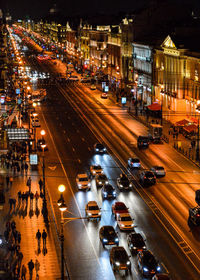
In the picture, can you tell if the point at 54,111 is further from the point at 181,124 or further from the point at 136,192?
the point at 136,192

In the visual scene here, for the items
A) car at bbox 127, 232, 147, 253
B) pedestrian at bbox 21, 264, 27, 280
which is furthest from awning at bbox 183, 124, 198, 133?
pedestrian at bbox 21, 264, 27, 280

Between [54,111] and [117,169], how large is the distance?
131 feet

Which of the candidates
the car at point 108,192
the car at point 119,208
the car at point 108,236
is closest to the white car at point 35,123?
the car at point 108,192

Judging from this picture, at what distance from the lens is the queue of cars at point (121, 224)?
104 feet

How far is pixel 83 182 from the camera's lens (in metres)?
49.3

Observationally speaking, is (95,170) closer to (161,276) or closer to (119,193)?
(119,193)

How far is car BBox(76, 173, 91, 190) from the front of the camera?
49.1m

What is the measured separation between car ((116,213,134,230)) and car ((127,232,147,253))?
3203 mm

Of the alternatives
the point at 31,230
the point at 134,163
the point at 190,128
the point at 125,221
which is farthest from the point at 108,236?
the point at 190,128

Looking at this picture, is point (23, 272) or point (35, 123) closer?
point (23, 272)

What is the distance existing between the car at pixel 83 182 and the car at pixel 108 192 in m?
2.57

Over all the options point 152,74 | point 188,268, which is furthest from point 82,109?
point 188,268

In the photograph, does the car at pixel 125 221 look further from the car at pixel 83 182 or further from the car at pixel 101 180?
the car at pixel 101 180

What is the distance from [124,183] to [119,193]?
3.67 ft
